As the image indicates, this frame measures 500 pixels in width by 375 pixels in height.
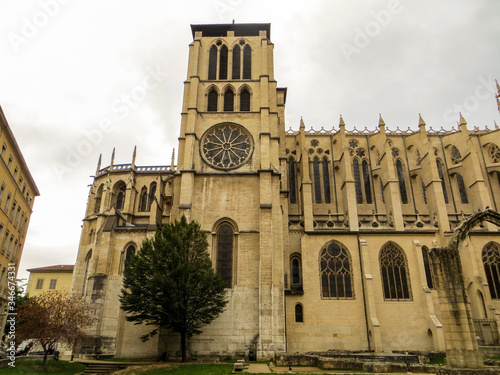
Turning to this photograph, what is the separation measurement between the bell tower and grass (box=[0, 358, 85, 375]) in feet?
23.3

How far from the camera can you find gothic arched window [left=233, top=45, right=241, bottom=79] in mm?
33500

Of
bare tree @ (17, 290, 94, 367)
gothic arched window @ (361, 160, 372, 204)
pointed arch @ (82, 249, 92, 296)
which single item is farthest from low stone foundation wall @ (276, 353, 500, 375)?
pointed arch @ (82, 249, 92, 296)

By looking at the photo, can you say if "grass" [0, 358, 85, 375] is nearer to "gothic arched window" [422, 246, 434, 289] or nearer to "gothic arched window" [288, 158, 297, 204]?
"gothic arched window" [288, 158, 297, 204]

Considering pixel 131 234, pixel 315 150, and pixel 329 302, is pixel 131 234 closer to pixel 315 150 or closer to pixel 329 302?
pixel 329 302

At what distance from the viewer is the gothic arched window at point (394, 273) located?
29.0 metres

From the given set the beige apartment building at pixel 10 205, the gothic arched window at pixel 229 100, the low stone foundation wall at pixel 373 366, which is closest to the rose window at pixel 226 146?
the gothic arched window at pixel 229 100

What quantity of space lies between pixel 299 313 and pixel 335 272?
14.9ft

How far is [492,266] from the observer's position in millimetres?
30328

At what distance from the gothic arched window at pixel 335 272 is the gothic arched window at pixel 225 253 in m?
8.22

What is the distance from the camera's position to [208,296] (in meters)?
22.0

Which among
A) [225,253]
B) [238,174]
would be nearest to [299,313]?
[225,253]

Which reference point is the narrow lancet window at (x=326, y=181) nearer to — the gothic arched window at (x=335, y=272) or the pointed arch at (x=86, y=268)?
the gothic arched window at (x=335, y=272)

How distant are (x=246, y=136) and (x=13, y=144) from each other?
17.1 m

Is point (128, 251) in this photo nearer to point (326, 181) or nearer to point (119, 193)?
point (119, 193)
